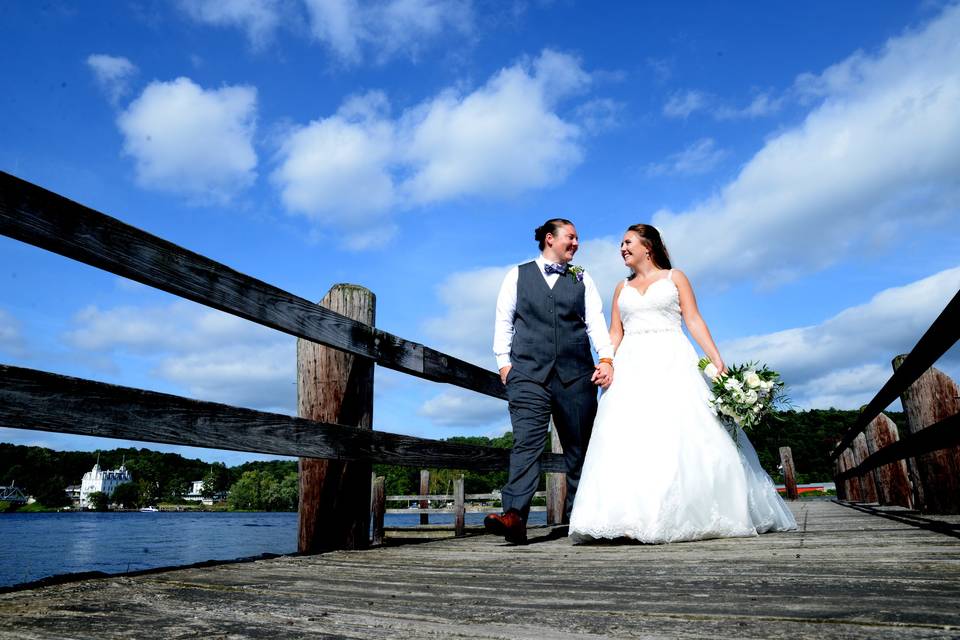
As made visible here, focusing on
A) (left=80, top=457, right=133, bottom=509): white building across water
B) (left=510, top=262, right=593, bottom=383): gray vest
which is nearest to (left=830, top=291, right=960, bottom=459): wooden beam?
(left=510, top=262, right=593, bottom=383): gray vest

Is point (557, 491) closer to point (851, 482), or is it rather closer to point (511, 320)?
point (511, 320)

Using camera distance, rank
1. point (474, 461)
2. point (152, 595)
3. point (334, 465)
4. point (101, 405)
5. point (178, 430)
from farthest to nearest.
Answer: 1. point (474, 461)
2. point (334, 465)
3. point (178, 430)
4. point (101, 405)
5. point (152, 595)

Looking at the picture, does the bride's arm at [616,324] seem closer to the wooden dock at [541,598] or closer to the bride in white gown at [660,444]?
the bride in white gown at [660,444]

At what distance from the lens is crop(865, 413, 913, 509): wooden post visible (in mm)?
7871

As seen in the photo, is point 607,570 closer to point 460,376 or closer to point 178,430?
point 178,430

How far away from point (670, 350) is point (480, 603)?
10.2 ft

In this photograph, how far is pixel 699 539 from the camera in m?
3.84

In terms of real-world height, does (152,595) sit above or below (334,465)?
below

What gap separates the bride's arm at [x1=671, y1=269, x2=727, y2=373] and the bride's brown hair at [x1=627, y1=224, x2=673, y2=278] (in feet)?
0.59

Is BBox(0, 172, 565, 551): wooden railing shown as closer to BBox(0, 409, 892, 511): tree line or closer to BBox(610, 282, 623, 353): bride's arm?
BBox(610, 282, 623, 353): bride's arm

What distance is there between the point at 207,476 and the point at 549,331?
15560 centimetres

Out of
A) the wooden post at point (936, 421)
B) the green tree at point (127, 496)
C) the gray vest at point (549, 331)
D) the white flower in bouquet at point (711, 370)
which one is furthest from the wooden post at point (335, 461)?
the green tree at point (127, 496)

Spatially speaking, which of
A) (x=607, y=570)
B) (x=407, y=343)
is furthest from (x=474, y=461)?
(x=607, y=570)

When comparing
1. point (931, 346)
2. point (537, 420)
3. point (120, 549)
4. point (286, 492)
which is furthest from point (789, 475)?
point (286, 492)
